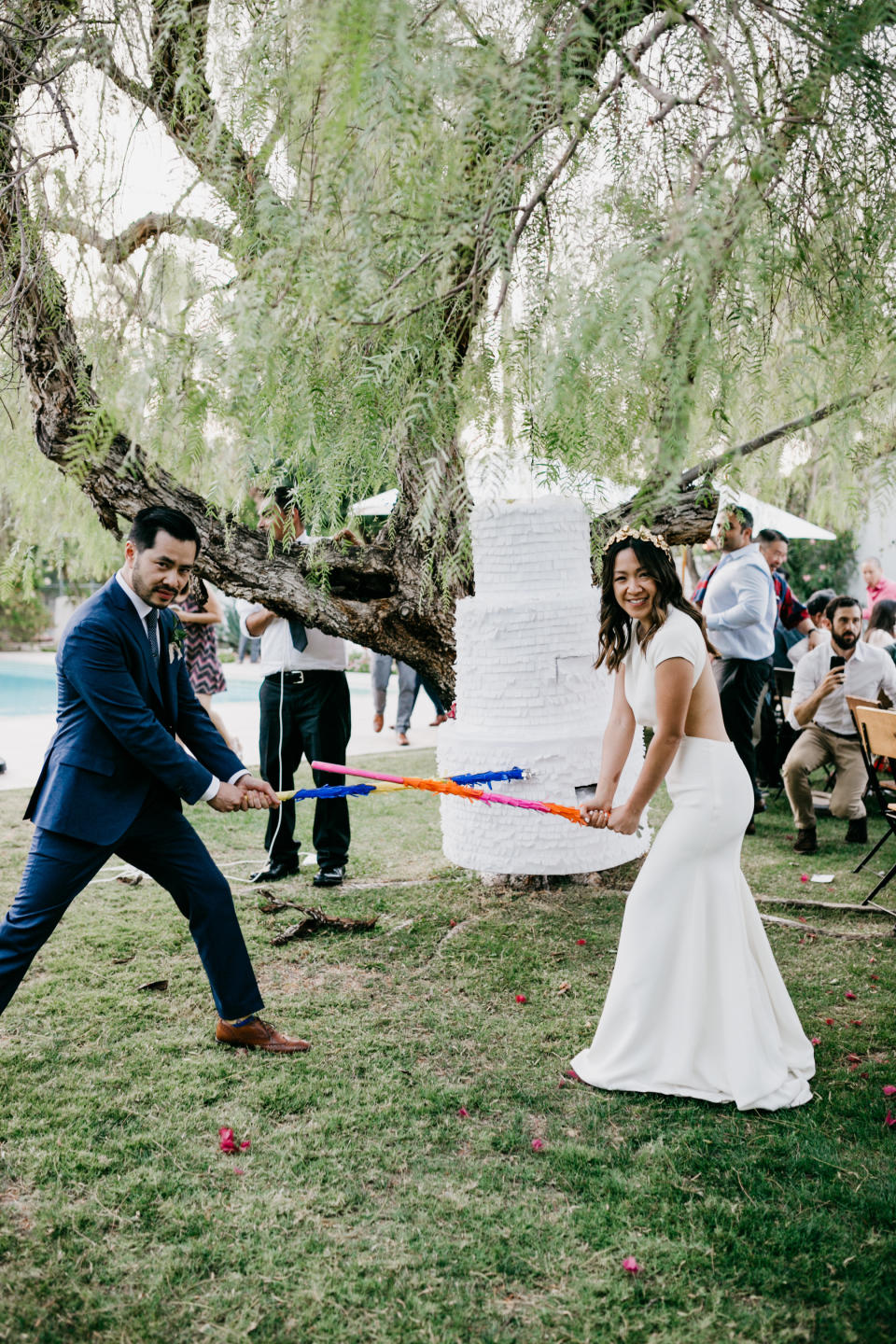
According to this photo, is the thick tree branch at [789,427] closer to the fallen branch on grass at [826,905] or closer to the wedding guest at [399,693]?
the fallen branch on grass at [826,905]

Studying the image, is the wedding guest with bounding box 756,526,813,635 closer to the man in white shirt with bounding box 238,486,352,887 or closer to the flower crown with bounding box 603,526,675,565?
the man in white shirt with bounding box 238,486,352,887

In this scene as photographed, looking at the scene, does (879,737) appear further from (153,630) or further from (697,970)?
(153,630)

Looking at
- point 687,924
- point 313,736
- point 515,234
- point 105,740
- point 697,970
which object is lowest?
point 697,970

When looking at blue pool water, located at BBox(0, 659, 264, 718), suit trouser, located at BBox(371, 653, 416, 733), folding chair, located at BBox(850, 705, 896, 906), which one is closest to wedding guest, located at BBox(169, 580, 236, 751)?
suit trouser, located at BBox(371, 653, 416, 733)

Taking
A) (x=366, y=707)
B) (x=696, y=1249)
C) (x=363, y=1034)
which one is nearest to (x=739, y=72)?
(x=696, y=1249)

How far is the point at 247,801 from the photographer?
3094 mm

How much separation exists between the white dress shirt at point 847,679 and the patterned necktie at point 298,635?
3023 mm

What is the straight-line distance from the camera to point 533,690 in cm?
455

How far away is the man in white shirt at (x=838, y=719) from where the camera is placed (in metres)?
5.83

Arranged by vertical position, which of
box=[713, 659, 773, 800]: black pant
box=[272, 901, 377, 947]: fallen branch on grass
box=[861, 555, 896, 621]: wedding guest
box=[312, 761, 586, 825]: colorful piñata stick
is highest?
box=[861, 555, 896, 621]: wedding guest

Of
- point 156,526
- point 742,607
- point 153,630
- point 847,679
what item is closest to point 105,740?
point 153,630

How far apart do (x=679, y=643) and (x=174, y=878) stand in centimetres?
163

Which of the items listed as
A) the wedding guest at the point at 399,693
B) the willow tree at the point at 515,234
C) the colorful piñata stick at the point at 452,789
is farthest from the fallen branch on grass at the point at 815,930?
the wedding guest at the point at 399,693

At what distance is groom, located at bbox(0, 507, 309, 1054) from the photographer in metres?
2.77
